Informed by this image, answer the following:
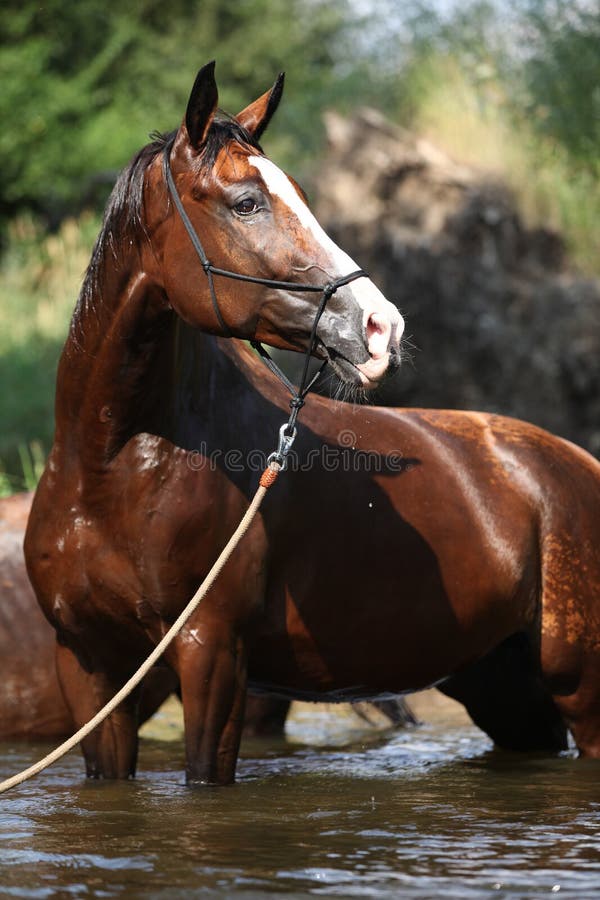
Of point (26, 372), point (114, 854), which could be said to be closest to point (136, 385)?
point (114, 854)

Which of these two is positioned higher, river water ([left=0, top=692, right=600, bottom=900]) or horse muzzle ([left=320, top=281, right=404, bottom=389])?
horse muzzle ([left=320, top=281, right=404, bottom=389])

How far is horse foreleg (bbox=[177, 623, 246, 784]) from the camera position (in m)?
4.04

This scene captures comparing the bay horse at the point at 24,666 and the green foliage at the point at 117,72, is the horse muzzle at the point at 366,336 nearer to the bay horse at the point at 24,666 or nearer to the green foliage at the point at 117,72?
the bay horse at the point at 24,666

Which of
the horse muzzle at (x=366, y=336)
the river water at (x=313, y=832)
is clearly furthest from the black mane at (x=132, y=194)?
the river water at (x=313, y=832)

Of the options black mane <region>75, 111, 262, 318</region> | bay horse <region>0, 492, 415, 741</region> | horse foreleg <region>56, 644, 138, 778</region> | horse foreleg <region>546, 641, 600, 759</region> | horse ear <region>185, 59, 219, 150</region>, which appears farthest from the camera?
bay horse <region>0, 492, 415, 741</region>

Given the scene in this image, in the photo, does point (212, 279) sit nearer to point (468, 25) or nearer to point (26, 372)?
point (26, 372)

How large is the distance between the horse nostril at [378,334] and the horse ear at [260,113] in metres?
0.82

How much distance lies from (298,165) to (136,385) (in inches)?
552

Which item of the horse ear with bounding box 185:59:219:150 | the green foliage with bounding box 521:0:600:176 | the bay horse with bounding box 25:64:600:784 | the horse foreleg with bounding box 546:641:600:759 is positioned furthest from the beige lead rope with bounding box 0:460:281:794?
the green foliage with bounding box 521:0:600:176

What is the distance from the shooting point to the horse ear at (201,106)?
12.5 ft

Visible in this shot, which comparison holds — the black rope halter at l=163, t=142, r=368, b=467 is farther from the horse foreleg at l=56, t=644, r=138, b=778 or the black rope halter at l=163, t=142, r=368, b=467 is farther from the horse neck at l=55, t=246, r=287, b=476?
the horse foreleg at l=56, t=644, r=138, b=778

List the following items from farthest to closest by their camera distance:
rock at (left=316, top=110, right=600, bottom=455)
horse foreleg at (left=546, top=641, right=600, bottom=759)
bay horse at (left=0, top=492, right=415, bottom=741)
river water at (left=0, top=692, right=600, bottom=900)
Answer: rock at (left=316, top=110, right=600, bottom=455) < bay horse at (left=0, top=492, right=415, bottom=741) < horse foreleg at (left=546, top=641, right=600, bottom=759) < river water at (left=0, top=692, right=600, bottom=900)

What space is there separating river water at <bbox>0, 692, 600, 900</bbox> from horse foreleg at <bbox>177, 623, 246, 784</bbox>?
0.33 feet

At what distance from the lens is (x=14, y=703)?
232 inches
